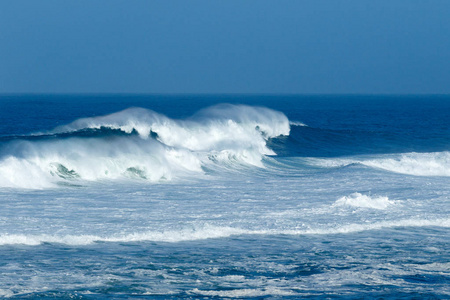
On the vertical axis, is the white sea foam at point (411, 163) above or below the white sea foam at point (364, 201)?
above

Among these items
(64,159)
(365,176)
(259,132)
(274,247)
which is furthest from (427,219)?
(259,132)

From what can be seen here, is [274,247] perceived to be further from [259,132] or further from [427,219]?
[259,132]

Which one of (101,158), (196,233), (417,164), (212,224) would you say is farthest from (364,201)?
(417,164)

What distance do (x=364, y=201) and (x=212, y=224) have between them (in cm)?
415

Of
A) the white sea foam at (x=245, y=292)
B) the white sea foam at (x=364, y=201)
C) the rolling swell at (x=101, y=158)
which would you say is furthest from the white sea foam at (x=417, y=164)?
the white sea foam at (x=245, y=292)

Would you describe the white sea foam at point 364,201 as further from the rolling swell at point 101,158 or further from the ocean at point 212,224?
the rolling swell at point 101,158

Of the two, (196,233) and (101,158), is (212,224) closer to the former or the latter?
(196,233)

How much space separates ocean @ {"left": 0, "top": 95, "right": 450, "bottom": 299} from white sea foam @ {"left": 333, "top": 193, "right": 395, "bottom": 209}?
0.15 feet

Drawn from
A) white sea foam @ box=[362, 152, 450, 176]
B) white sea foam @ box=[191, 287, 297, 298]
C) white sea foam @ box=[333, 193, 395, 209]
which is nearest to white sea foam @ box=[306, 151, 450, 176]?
white sea foam @ box=[362, 152, 450, 176]

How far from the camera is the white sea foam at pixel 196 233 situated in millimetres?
10992

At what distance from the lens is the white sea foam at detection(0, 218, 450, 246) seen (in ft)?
36.1

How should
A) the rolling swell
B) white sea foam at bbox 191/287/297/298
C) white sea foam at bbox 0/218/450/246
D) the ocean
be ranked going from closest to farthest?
white sea foam at bbox 191/287/297/298 < the ocean < white sea foam at bbox 0/218/450/246 < the rolling swell

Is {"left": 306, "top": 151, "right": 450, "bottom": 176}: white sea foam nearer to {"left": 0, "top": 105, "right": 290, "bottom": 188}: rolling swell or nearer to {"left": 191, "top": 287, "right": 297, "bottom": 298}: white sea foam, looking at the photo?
{"left": 0, "top": 105, "right": 290, "bottom": 188}: rolling swell

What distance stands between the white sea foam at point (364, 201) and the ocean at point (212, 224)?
4 centimetres
